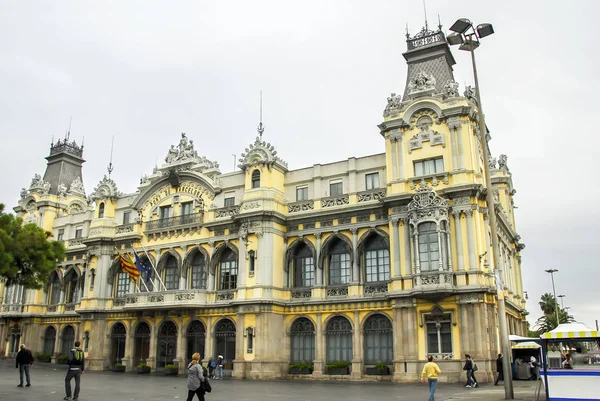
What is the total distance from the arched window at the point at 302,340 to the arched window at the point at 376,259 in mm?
5165

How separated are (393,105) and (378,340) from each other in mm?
15225

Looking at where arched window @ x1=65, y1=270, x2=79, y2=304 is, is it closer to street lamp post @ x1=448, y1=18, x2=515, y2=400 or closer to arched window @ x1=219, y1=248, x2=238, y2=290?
A: arched window @ x1=219, y1=248, x2=238, y2=290

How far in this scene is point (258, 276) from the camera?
123ft

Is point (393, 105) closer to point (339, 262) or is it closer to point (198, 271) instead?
point (339, 262)

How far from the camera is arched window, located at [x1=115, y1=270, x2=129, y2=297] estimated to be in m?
46.1

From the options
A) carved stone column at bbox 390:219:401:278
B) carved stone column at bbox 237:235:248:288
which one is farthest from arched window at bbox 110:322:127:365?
carved stone column at bbox 390:219:401:278

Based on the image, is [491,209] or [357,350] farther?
[357,350]

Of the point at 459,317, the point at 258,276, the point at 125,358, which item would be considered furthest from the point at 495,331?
the point at 125,358

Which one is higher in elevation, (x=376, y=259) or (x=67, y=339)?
(x=376, y=259)

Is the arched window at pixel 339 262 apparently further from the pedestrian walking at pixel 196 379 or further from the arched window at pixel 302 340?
the pedestrian walking at pixel 196 379

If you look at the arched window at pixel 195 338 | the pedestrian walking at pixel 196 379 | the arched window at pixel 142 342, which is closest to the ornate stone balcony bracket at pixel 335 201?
the arched window at pixel 195 338

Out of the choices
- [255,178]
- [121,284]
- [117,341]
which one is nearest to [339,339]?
[255,178]

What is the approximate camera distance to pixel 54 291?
52281 mm

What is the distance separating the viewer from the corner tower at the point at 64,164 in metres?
59.6
